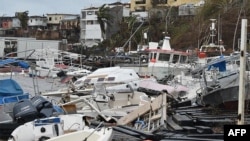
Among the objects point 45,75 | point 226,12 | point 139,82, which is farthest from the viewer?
point 226,12

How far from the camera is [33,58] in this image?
31.3m

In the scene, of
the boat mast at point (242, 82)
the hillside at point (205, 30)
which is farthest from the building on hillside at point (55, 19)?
the boat mast at point (242, 82)

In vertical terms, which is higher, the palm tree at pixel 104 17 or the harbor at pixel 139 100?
the palm tree at pixel 104 17

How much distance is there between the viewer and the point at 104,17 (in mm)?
70875

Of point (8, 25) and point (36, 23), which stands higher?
point (36, 23)

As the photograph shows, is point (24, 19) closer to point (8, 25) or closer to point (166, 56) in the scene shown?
point (8, 25)

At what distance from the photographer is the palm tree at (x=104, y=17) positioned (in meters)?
70.5

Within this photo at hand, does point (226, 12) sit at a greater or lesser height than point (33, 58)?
greater

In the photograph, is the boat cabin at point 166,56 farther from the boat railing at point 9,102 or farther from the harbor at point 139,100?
the boat railing at point 9,102

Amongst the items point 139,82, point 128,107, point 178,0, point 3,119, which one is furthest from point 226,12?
point 3,119

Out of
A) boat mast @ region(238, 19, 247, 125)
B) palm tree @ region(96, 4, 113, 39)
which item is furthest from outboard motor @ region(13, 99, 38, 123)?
palm tree @ region(96, 4, 113, 39)

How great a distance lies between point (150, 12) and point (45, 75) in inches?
1648

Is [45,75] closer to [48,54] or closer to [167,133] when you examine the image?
[48,54]

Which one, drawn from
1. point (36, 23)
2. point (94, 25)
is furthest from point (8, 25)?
point (94, 25)
